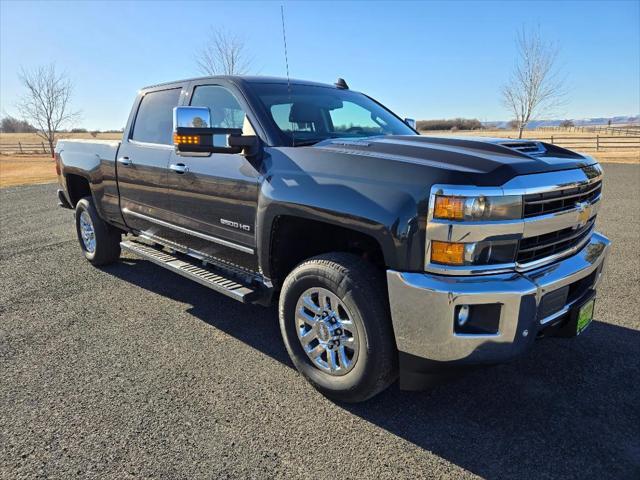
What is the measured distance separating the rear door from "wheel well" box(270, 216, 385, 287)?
1.47 meters

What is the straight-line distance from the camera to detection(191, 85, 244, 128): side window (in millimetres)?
3578

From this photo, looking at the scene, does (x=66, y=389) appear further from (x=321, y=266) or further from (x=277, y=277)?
(x=321, y=266)

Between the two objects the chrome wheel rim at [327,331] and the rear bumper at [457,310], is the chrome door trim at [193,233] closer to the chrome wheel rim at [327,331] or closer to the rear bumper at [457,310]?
the chrome wheel rim at [327,331]

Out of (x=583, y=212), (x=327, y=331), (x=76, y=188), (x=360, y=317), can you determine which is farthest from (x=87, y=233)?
(x=583, y=212)

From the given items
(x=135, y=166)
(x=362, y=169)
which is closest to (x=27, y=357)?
(x=135, y=166)

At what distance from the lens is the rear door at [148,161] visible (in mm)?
4219

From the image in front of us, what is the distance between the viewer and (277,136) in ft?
10.7

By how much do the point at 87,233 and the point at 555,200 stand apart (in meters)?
5.27

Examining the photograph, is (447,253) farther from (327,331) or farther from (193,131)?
(193,131)

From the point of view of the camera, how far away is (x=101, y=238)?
5.52 metres

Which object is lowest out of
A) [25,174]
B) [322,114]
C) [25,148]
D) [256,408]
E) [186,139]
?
[25,148]

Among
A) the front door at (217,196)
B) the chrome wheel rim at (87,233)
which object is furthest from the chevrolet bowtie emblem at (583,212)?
the chrome wheel rim at (87,233)

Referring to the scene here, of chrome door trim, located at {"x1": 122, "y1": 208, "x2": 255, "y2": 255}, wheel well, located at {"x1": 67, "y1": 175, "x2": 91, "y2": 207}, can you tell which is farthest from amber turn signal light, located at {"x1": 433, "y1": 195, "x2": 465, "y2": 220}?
wheel well, located at {"x1": 67, "y1": 175, "x2": 91, "y2": 207}

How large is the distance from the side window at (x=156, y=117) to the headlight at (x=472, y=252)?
2787 mm
